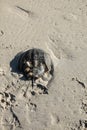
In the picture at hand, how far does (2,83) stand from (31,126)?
0.72 m

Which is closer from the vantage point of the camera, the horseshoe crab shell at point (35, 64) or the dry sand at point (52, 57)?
the dry sand at point (52, 57)

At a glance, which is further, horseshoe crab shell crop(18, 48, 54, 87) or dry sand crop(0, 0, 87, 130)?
horseshoe crab shell crop(18, 48, 54, 87)

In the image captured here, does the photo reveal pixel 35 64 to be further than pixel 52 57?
No

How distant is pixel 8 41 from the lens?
587cm

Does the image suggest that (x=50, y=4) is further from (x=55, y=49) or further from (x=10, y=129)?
(x=10, y=129)

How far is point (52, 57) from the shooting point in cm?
571

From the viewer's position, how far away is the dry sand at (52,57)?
517 centimetres

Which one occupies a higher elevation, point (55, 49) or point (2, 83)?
point (55, 49)

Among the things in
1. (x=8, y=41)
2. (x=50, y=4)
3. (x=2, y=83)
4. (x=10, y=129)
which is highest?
(x=50, y=4)

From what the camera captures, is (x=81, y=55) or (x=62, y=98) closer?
(x=62, y=98)

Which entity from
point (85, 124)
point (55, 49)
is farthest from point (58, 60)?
point (85, 124)

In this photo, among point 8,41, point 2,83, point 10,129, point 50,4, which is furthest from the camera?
point 50,4

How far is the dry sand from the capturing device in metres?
5.17

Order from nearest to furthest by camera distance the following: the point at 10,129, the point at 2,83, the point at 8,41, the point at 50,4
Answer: the point at 10,129
the point at 2,83
the point at 8,41
the point at 50,4
